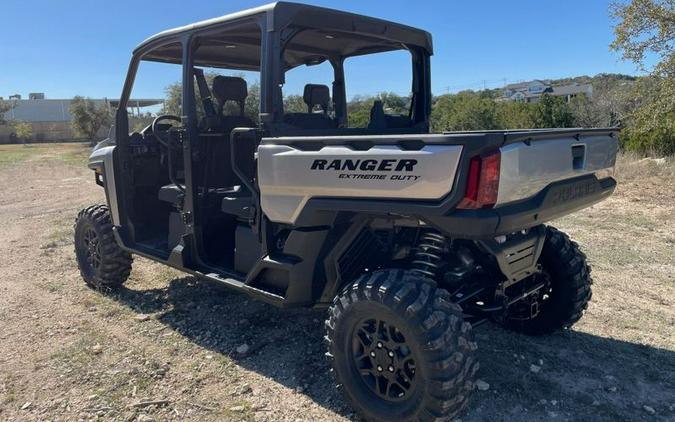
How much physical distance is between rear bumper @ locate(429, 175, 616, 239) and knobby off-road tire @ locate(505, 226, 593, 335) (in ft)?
2.46

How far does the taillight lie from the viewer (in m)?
2.41

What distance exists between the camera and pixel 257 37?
388 cm

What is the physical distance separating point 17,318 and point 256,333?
219 centimetres

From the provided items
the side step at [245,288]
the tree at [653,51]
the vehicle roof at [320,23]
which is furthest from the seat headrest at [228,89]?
the tree at [653,51]

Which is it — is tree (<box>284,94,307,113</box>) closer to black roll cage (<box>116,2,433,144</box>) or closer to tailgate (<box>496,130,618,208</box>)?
black roll cage (<box>116,2,433,144</box>)

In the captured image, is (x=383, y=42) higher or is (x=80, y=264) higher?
(x=383, y=42)

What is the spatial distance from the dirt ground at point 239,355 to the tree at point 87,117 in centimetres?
3862

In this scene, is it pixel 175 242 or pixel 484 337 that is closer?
pixel 484 337

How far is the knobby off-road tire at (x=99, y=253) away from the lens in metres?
5.04

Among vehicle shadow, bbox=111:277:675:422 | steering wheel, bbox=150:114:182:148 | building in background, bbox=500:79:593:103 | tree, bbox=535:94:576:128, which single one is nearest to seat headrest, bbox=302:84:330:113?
steering wheel, bbox=150:114:182:148

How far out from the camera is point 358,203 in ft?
9.27

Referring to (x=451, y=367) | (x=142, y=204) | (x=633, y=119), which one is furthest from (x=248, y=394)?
(x=633, y=119)

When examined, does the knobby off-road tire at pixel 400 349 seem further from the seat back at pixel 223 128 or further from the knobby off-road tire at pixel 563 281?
Answer: the seat back at pixel 223 128

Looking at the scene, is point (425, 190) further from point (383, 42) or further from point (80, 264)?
point (80, 264)
